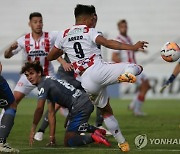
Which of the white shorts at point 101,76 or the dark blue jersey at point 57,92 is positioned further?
the dark blue jersey at point 57,92

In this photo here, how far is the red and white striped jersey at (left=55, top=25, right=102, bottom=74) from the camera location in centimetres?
965

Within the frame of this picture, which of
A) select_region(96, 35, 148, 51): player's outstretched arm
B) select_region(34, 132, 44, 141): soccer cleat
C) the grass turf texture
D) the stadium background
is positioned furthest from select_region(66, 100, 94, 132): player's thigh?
the stadium background

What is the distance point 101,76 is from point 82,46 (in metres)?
0.57

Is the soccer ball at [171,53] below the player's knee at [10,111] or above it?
above

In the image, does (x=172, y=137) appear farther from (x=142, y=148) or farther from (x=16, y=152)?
(x=16, y=152)

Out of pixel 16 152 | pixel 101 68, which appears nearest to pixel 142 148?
pixel 101 68

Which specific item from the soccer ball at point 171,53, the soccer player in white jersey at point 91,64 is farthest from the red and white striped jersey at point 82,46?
the soccer ball at point 171,53

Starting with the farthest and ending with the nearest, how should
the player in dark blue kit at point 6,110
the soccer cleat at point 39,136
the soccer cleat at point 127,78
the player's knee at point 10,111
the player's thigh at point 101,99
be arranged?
the soccer cleat at point 39,136 → the player's thigh at point 101,99 → the player's knee at point 10,111 → the player in dark blue kit at point 6,110 → the soccer cleat at point 127,78

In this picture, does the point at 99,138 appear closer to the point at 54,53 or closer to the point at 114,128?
the point at 114,128

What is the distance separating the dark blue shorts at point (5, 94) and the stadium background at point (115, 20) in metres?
17.8

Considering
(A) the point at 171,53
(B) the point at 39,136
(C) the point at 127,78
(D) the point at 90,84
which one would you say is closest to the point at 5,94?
(D) the point at 90,84

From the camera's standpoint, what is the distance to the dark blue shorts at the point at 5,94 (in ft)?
30.1

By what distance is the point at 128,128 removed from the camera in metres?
13.4

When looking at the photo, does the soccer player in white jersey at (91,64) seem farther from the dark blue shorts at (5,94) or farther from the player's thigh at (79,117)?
the dark blue shorts at (5,94)
